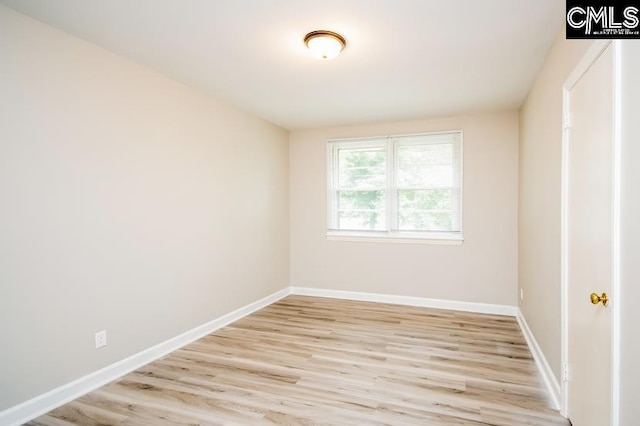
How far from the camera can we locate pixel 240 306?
436 centimetres

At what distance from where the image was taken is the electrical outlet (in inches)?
105

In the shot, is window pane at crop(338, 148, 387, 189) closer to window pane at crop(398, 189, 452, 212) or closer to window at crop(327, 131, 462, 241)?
window at crop(327, 131, 462, 241)

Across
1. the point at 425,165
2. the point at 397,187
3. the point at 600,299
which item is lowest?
the point at 600,299

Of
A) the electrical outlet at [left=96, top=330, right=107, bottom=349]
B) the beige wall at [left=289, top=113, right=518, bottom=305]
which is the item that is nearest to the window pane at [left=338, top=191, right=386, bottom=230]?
the beige wall at [left=289, top=113, right=518, bottom=305]

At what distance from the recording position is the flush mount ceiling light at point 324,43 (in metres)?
2.42

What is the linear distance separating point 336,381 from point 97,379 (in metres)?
1.80

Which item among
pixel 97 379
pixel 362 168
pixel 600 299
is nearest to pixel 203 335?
pixel 97 379

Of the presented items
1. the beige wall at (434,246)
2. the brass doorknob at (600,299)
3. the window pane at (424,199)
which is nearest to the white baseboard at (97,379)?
the beige wall at (434,246)

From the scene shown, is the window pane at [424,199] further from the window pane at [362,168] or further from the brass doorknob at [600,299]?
the brass doorknob at [600,299]

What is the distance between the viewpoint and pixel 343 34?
2.45m

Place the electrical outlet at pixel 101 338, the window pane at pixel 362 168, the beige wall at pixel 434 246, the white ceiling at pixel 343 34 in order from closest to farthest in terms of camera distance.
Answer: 1. the white ceiling at pixel 343 34
2. the electrical outlet at pixel 101 338
3. the beige wall at pixel 434 246
4. the window pane at pixel 362 168

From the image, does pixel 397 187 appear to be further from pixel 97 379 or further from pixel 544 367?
pixel 97 379

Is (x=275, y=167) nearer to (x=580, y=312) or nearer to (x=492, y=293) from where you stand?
(x=492, y=293)

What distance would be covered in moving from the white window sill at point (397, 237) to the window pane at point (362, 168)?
27.6 inches
